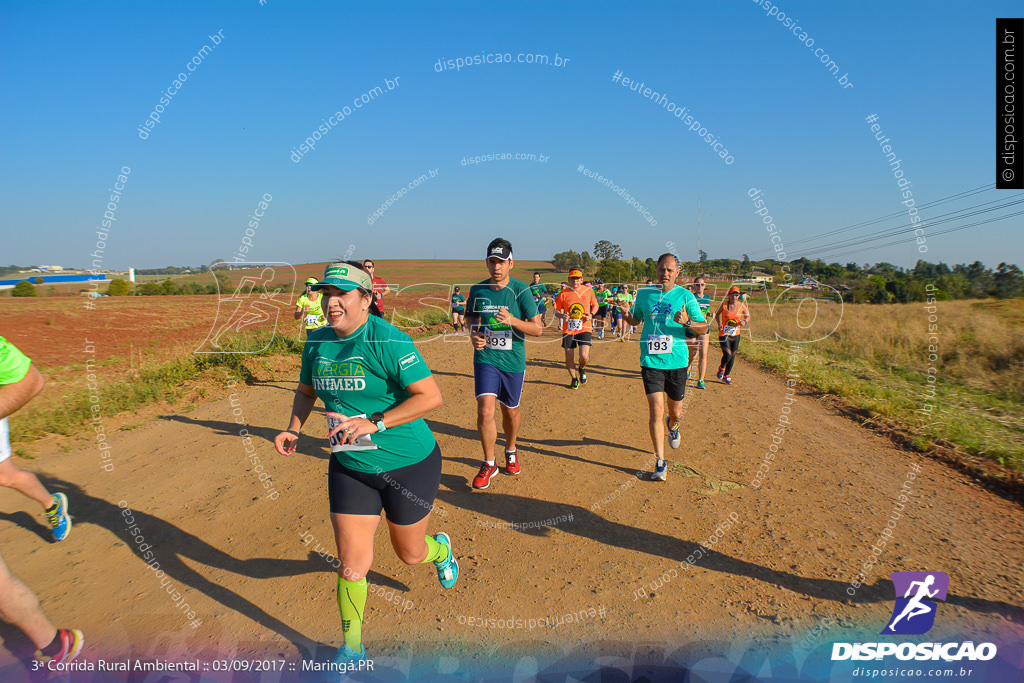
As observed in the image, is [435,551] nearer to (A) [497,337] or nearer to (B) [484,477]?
(B) [484,477]

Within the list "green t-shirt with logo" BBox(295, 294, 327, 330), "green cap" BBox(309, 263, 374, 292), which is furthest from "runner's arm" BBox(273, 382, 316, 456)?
"green t-shirt with logo" BBox(295, 294, 327, 330)

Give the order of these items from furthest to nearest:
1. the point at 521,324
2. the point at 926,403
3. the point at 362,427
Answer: the point at 926,403 → the point at 521,324 → the point at 362,427

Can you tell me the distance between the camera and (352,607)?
2.61 m

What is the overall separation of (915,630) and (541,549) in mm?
2476

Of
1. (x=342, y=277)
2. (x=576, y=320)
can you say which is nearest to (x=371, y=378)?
(x=342, y=277)

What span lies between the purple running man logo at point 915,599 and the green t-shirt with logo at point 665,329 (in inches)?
99.5

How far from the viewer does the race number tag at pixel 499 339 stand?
16.4ft

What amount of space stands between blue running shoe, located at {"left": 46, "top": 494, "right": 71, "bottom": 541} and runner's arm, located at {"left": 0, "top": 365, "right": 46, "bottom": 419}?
5.92 feet

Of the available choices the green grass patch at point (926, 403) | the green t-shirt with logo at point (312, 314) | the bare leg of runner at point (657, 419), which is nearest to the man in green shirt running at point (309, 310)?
the green t-shirt with logo at point (312, 314)

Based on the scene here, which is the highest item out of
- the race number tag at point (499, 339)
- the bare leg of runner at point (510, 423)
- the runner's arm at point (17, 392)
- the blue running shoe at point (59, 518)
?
the race number tag at point (499, 339)

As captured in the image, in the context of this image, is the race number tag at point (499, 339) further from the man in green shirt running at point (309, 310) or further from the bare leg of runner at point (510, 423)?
the man in green shirt running at point (309, 310)

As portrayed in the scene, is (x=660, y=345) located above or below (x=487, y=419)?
above

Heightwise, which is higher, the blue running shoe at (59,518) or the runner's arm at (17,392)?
the runner's arm at (17,392)

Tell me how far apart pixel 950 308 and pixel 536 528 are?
20.1 metres
